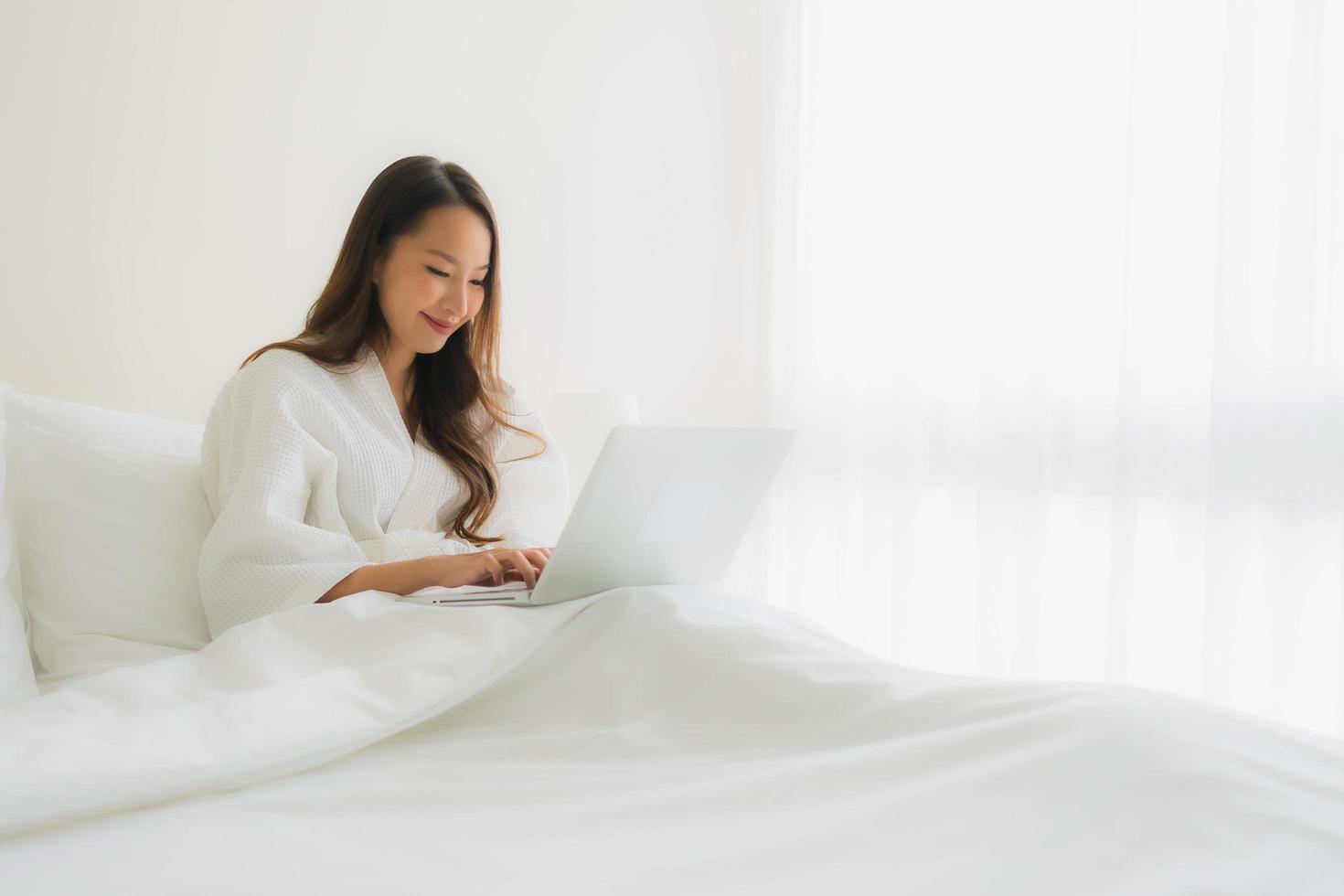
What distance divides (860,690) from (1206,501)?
1.83m

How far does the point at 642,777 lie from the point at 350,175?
6.26ft

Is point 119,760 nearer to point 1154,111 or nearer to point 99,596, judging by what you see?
point 99,596

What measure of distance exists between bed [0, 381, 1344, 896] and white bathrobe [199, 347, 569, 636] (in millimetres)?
279

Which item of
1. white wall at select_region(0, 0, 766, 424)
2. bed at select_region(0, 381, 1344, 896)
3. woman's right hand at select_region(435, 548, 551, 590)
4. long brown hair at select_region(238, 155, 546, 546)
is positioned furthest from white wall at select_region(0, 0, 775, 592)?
bed at select_region(0, 381, 1344, 896)

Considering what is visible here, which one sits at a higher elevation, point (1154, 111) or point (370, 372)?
point (1154, 111)

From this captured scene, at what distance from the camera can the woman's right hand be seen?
1.35 meters

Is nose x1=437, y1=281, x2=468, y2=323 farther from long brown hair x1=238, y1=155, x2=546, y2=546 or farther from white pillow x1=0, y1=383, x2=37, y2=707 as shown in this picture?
white pillow x1=0, y1=383, x2=37, y2=707

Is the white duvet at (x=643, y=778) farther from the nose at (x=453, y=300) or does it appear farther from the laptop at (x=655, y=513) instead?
the nose at (x=453, y=300)

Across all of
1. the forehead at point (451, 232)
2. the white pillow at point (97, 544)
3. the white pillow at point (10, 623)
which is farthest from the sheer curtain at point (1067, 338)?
the white pillow at point (10, 623)

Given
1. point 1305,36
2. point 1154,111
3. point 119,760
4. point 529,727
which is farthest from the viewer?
point 1154,111

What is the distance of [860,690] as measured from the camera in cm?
92

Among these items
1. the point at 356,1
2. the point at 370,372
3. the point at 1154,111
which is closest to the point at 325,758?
the point at 370,372

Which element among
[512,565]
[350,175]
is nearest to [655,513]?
[512,565]

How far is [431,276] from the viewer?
1741 millimetres
